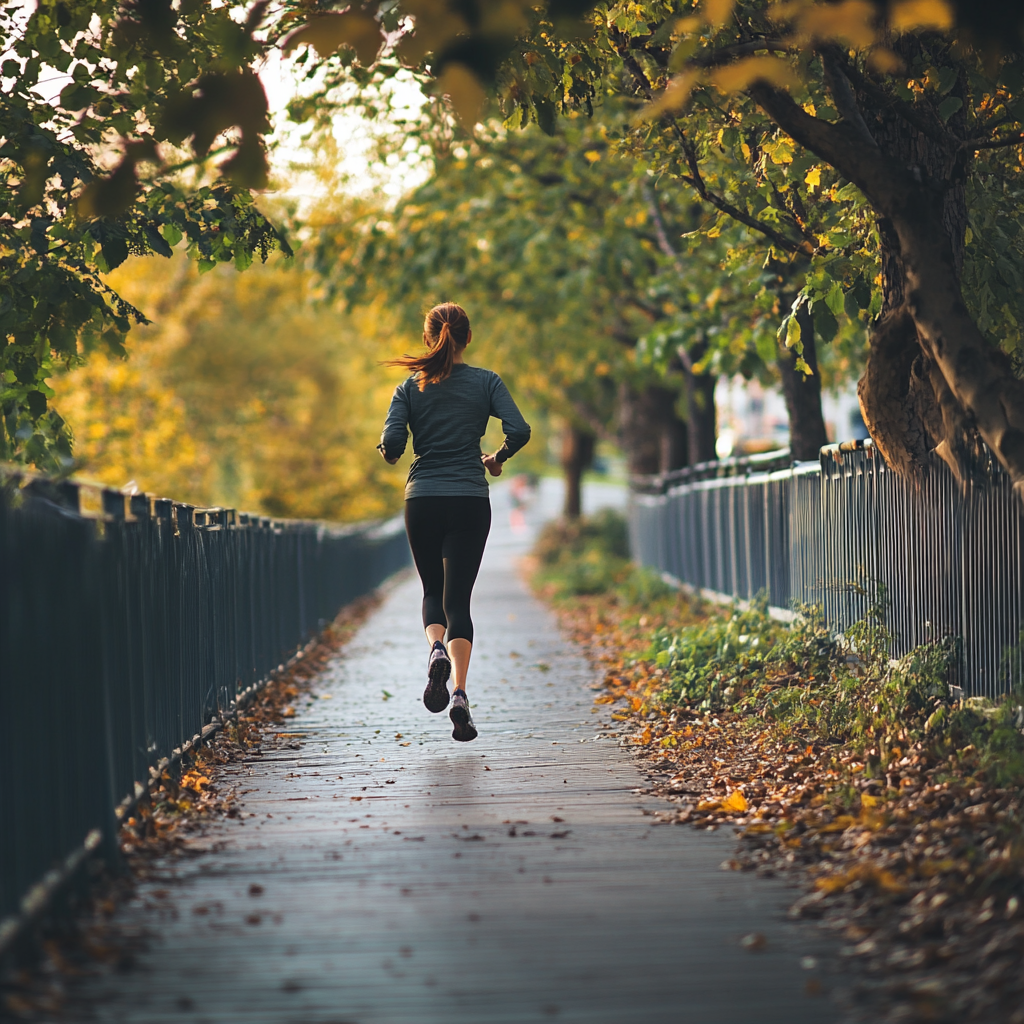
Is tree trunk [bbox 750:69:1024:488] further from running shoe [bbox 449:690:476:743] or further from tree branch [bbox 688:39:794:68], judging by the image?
running shoe [bbox 449:690:476:743]

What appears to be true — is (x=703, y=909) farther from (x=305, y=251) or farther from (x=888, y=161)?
(x=305, y=251)

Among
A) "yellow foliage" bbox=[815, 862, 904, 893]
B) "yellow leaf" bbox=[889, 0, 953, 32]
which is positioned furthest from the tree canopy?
"yellow leaf" bbox=[889, 0, 953, 32]

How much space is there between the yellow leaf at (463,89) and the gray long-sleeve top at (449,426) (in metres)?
3.69

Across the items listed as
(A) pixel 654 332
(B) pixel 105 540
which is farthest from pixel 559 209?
(B) pixel 105 540

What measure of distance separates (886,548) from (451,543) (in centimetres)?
253

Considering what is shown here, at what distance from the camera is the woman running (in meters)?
7.39

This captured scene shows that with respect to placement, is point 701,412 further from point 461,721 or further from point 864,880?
point 864,880

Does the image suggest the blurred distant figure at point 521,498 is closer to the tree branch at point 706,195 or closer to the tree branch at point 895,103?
the tree branch at point 706,195

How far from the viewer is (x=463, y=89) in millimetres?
3617

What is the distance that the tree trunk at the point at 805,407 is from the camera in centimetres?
1220

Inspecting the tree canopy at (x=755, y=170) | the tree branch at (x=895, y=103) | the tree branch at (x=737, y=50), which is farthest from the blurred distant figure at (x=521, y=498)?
the tree branch at (x=737, y=50)

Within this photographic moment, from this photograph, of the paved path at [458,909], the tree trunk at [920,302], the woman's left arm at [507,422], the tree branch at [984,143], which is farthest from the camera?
the woman's left arm at [507,422]

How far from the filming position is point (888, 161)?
6488mm

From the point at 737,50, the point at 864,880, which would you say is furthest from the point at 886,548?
the point at 864,880
